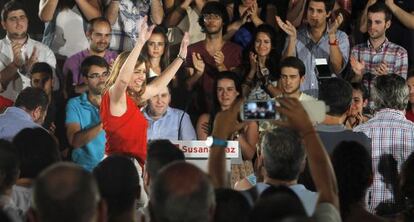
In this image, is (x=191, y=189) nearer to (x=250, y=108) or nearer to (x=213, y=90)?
(x=250, y=108)

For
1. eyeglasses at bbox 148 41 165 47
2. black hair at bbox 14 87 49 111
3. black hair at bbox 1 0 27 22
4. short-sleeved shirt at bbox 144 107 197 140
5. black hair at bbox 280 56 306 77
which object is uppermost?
black hair at bbox 1 0 27 22

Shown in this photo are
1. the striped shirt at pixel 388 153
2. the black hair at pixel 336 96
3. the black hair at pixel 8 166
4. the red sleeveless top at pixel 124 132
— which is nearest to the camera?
the black hair at pixel 8 166

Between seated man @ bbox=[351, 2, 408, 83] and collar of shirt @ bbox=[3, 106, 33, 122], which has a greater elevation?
seated man @ bbox=[351, 2, 408, 83]

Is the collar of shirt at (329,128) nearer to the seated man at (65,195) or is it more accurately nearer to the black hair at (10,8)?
the seated man at (65,195)

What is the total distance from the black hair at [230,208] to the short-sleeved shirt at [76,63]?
16.4ft

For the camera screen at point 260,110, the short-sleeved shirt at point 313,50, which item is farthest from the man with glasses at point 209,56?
the camera screen at point 260,110

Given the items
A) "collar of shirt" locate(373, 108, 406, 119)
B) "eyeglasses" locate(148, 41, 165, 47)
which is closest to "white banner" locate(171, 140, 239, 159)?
"collar of shirt" locate(373, 108, 406, 119)

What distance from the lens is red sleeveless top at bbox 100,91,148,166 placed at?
6.62 m

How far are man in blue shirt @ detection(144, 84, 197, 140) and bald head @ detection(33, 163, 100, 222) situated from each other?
15.6 feet

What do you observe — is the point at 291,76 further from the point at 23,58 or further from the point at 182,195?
the point at 182,195

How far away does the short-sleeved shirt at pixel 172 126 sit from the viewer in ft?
26.8

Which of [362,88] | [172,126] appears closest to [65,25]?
→ [172,126]

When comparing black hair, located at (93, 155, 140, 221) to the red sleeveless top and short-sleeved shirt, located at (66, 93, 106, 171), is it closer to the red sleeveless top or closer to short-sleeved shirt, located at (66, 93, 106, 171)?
the red sleeveless top

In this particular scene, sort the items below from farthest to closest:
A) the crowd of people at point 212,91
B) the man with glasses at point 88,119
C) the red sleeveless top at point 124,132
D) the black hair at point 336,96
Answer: the man with glasses at point 88,119, the red sleeveless top at point 124,132, the black hair at point 336,96, the crowd of people at point 212,91
